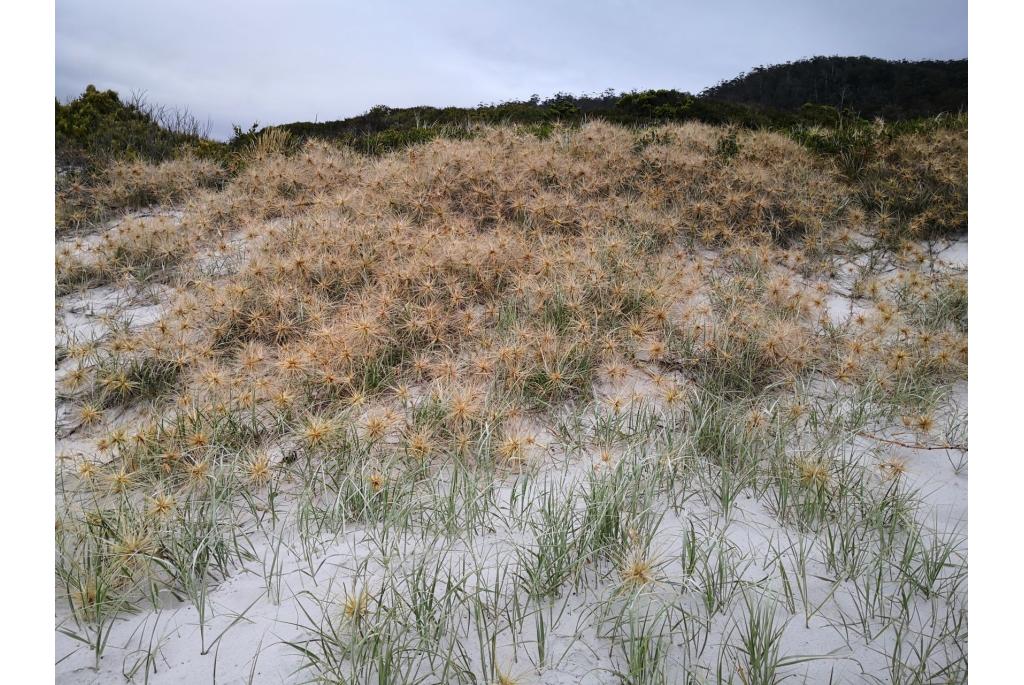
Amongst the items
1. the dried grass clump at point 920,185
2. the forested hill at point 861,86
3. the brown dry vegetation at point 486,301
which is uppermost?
the forested hill at point 861,86

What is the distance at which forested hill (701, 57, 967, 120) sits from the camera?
4367 millimetres

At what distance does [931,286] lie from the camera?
4.82 metres

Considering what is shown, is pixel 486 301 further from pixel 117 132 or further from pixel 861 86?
pixel 117 132

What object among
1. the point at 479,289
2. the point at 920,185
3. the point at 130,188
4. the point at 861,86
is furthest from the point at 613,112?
the point at 130,188

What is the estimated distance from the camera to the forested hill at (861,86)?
14.3 ft

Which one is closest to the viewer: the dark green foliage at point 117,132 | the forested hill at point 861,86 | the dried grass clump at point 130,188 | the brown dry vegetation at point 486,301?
the brown dry vegetation at point 486,301

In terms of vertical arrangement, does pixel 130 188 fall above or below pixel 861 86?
below

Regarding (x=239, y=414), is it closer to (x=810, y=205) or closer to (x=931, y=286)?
(x=931, y=286)

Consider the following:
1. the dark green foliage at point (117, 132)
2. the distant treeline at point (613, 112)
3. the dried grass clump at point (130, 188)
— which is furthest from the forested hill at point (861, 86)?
the dark green foliage at point (117, 132)

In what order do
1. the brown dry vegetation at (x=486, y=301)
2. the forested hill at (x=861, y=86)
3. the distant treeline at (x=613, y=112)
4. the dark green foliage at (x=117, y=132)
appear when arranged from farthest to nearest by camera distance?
the dark green foliage at (x=117, y=132) → the distant treeline at (x=613, y=112) → the forested hill at (x=861, y=86) → the brown dry vegetation at (x=486, y=301)

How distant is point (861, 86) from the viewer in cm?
612

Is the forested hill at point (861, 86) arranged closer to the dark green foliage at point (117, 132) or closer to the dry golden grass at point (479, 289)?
the dry golden grass at point (479, 289)

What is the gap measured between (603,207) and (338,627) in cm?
484

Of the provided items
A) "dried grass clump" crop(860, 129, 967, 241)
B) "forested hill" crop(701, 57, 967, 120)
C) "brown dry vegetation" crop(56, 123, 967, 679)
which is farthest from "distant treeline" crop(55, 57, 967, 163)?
"brown dry vegetation" crop(56, 123, 967, 679)
